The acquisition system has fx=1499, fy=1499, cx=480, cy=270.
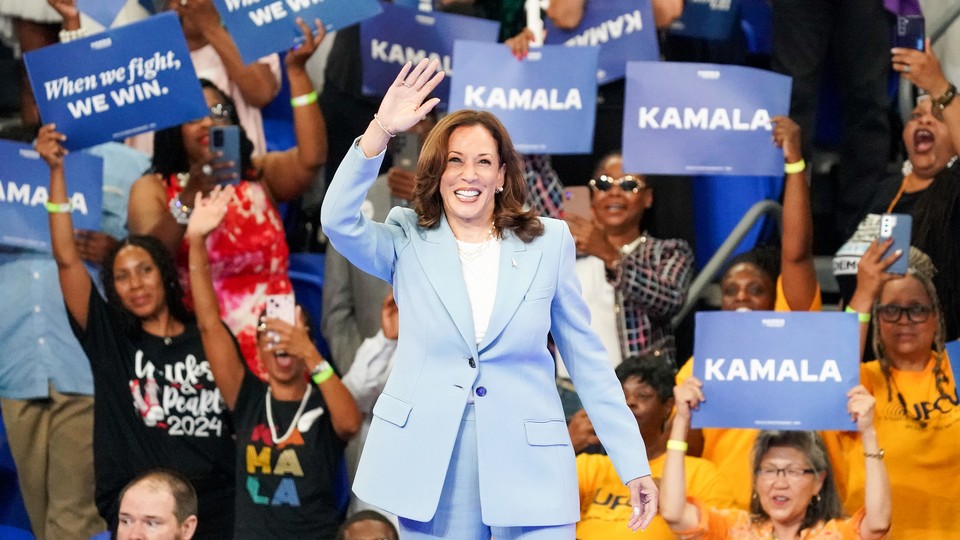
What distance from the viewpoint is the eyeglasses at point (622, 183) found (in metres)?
5.51

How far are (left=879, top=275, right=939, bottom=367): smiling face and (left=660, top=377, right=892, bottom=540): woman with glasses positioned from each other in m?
0.49

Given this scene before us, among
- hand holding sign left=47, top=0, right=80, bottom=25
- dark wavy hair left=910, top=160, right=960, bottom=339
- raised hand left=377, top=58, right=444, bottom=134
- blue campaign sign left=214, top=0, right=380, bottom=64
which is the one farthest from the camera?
hand holding sign left=47, top=0, right=80, bottom=25

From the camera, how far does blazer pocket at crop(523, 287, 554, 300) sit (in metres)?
2.93

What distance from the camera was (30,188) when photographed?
5.39 meters

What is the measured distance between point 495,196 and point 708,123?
233 centimetres

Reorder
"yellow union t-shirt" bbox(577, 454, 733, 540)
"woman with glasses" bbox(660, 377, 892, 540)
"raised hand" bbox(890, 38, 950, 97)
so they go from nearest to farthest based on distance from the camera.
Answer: "woman with glasses" bbox(660, 377, 892, 540) < "yellow union t-shirt" bbox(577, 454, 733, 540) < "raised hand" bbox(890, 38, 950, 97)

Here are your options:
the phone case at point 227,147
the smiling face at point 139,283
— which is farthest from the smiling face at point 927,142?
the smiling face at point 139,283

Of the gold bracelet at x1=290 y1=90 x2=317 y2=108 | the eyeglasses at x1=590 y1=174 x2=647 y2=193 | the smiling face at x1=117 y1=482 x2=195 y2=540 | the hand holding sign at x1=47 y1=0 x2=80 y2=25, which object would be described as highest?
the hand holding sign at x1=47 y1=0 x2=80 y2=25

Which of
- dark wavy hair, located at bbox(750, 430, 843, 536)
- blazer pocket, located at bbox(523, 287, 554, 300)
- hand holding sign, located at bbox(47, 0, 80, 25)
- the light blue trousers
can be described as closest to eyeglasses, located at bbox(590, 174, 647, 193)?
dark wavy hair, located at bbox(750, 430, 843, 536)

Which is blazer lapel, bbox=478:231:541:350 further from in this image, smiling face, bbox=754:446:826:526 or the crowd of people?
smiling face, bbox=754:446:826:526

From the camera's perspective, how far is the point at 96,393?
5.28 m

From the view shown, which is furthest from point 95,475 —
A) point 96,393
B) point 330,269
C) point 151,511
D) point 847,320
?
point 847,320

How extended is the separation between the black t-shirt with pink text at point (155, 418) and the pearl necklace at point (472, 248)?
8.19 feet

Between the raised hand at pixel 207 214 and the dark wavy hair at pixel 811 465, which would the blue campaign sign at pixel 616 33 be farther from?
the dark wavy hair at pixel 811 465
